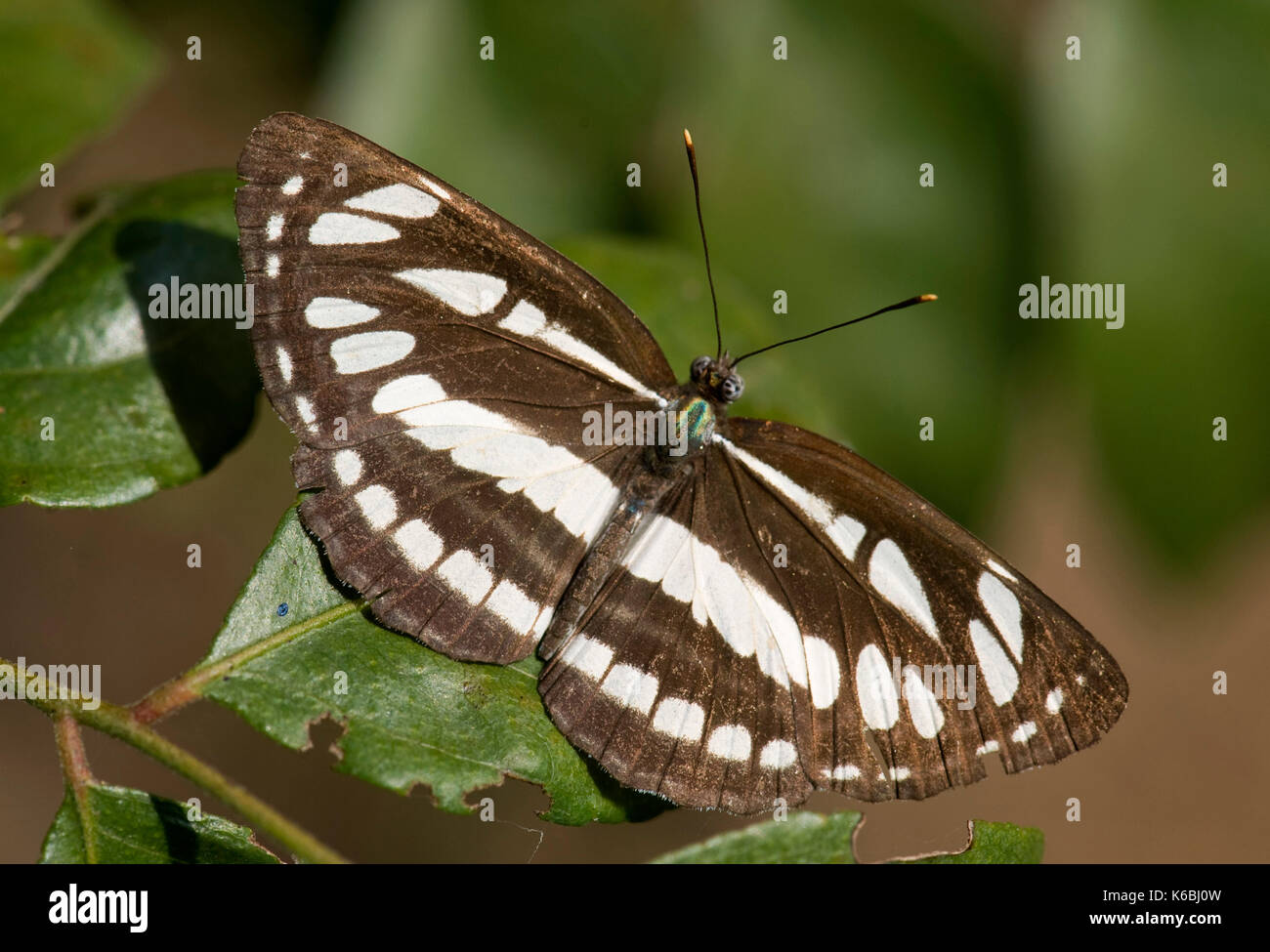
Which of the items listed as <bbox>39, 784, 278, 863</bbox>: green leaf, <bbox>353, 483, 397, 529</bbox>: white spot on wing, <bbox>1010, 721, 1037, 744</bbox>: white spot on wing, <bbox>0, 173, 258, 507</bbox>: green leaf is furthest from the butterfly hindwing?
<bbox>0, 173, 258, 507</bbox>: green leaf

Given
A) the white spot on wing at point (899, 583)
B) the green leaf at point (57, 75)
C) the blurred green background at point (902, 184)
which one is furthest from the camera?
the blurred green background at point (902, 184)

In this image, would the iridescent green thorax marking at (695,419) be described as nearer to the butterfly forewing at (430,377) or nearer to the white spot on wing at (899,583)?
the butterfly forewing at (430,377)

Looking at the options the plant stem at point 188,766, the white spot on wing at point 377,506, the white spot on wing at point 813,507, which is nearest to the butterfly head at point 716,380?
the white spot on wing at point 813,507

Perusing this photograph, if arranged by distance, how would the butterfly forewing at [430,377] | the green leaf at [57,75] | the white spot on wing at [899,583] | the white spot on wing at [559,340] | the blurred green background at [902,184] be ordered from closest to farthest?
the butterfly forewing at [430,377] < the white spot on wing at [899,583] < the white spot on wing at [559,340] < the green leaf at [57,75] < the blurred green background at [902,184]

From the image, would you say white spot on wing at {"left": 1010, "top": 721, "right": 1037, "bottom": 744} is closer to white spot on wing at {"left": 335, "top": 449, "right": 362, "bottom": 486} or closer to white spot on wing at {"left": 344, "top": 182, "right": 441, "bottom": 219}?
white spot on wing at {"left": 335, "top": 449, "right": 362, "bottom": 486}

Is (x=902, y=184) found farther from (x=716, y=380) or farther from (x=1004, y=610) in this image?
(x=1004, y=610)
